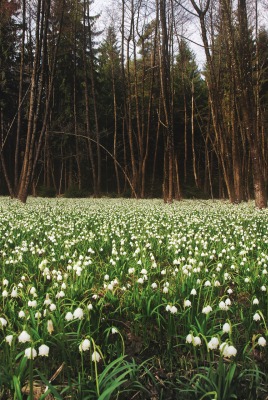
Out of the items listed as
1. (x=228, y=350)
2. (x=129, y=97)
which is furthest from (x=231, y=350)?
(x=129, y=97)

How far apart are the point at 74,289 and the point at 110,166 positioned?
A: 139 feet

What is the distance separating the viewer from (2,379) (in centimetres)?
215

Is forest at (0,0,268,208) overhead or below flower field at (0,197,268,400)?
overhead

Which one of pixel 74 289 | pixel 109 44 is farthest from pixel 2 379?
pixel 109 44

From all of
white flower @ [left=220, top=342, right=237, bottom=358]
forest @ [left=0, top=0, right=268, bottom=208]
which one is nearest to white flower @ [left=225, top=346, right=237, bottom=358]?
white flower @ [left=220, top=342, right=237, bottom=358]

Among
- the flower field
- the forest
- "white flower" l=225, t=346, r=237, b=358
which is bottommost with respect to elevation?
the flower field

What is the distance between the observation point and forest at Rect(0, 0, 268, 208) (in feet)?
59.5

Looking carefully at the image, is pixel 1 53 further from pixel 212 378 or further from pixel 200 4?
pixel 212 378

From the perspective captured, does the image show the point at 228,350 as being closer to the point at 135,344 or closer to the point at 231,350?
the point at 231,350

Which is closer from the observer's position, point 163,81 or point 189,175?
point 163,81

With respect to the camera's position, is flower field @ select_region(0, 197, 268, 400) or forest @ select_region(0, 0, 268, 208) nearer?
flower field @ select_region(0, 197, 268, 400)

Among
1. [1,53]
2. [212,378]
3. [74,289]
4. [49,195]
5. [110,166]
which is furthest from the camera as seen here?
[110,166]

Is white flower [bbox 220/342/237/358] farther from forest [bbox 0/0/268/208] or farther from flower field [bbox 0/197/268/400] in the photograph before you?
forest [bbox 0/0/268/208]

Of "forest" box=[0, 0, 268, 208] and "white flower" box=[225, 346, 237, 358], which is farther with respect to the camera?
"forest" box=[0, 0, 268, 208]
